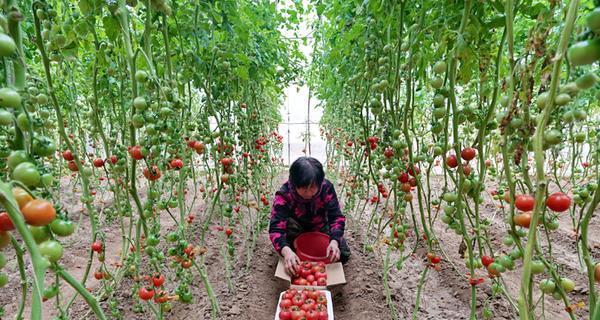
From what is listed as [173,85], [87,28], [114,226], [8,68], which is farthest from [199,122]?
[114,226]

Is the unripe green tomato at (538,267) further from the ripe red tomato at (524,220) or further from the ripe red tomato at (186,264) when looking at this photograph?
the ripe red tomato at (186,264)

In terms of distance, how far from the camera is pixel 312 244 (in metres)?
3.02

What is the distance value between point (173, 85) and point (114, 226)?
11.3ft

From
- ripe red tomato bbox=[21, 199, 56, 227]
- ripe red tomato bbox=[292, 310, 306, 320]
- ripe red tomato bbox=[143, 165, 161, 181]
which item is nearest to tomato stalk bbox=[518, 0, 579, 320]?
ripe red tomato bbox=[21, 199, 56, 227]

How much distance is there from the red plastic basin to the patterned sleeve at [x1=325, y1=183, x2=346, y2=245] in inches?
7.0

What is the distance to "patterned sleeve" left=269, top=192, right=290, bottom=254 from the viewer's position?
2652 millimetres

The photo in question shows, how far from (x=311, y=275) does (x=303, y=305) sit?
1.33ft

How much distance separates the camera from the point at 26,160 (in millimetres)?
584

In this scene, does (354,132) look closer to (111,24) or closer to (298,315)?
(298,315)

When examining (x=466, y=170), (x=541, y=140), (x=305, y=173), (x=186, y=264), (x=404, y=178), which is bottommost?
(x=186, y=264)

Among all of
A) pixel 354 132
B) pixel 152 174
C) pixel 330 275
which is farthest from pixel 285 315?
pixel 354 132

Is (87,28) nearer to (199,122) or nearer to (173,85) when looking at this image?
(173,85)

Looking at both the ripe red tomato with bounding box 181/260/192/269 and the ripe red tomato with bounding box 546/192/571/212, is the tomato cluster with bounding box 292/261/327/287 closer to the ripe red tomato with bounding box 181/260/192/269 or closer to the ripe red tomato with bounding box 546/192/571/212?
the ripe red tomato with bounding box 181/260/192/269

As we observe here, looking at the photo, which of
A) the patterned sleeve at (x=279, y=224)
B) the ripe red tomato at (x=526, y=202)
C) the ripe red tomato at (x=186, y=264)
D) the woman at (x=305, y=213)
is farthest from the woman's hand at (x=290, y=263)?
the ripe red tomato at (x=526, y=202)
